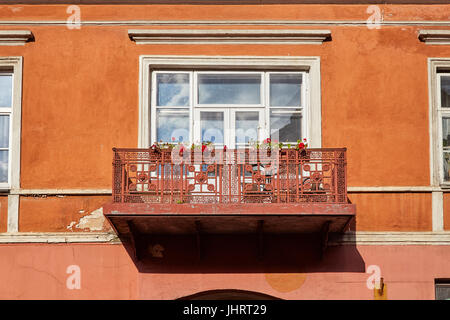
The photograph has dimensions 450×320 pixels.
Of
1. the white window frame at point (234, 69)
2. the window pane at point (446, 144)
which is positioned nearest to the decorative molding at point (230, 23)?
the white window frame at point (234, 69)

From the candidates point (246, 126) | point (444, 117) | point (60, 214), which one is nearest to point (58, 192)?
point (60, 214)

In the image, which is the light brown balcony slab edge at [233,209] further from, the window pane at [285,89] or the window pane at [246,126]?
the window pane at [285,89]

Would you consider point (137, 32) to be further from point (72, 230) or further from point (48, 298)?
point (48, 298)

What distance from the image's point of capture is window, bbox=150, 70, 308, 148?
409 inches

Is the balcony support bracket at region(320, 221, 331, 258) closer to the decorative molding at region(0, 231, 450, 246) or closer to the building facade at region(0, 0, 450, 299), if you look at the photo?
the building facade at region(0, 0, 450, 299)

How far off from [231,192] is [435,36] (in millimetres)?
4030

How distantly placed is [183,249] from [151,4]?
382cm

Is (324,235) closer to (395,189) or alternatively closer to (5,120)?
(395,189)

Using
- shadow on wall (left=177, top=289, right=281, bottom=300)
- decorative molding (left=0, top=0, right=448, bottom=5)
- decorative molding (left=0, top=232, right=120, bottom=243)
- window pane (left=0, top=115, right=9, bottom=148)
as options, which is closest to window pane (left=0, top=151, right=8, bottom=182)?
window pane (left=0, top=115, right=9, bottom=148)

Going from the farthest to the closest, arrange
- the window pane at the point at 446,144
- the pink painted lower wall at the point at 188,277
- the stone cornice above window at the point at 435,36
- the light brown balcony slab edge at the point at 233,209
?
the stone cornice above window at the point at 435,36
the window pane at the point at 446,144
the pink painted lower wall at the point at 188,277
the light brown balcony slab edge at the point at 233,209

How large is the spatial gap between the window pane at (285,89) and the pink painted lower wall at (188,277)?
7.72 ft

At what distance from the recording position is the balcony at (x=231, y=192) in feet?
29.4

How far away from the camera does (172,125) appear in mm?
10461

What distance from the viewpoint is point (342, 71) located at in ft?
34.1
